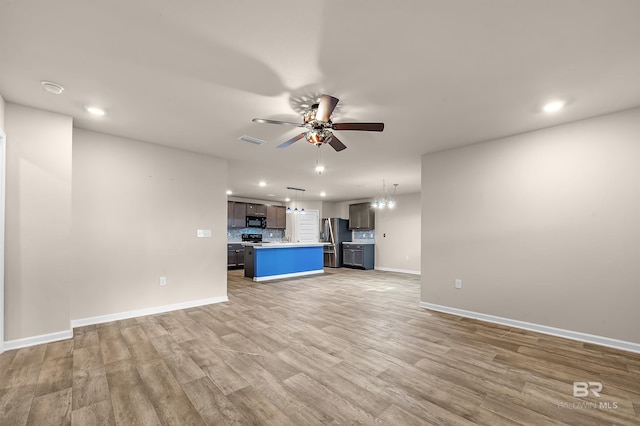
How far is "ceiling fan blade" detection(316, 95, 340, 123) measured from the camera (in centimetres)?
236

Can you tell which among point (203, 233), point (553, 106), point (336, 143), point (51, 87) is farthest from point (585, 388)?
point (51, 87)

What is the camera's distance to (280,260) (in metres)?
7.43

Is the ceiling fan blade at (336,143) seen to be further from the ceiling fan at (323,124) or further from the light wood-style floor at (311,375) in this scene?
the light wood-style floor at (311,375)

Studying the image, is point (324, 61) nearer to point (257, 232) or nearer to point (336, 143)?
point (336, 143)

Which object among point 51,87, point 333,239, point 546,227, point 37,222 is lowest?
point 333,239

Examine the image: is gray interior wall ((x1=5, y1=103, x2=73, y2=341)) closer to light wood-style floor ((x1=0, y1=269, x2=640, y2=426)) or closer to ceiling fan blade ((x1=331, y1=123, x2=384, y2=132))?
light wood-style floor ((x1=0, y1=269, x2=640, y2=426))

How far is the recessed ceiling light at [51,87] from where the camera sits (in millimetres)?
2465

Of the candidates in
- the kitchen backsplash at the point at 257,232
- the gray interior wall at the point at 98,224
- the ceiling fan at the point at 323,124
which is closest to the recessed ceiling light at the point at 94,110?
the gray interior wall at the point at 98,224

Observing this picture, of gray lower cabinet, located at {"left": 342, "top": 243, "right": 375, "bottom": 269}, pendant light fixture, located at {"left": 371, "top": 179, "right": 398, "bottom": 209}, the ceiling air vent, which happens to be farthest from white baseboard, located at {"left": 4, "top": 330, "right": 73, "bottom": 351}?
gray lower cabinet, located at {"left": 342, "top": 243, "right": 375, "bottom": 269}

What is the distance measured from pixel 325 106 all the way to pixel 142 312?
153 inches

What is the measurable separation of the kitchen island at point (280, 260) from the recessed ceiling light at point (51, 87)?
4942 millimetres

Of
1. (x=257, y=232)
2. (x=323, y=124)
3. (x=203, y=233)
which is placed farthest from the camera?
(x=257, y=232)

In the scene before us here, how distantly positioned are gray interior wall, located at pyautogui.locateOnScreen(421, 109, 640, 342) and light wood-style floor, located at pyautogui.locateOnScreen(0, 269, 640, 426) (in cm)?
41

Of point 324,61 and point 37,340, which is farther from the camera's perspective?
point 37,340
